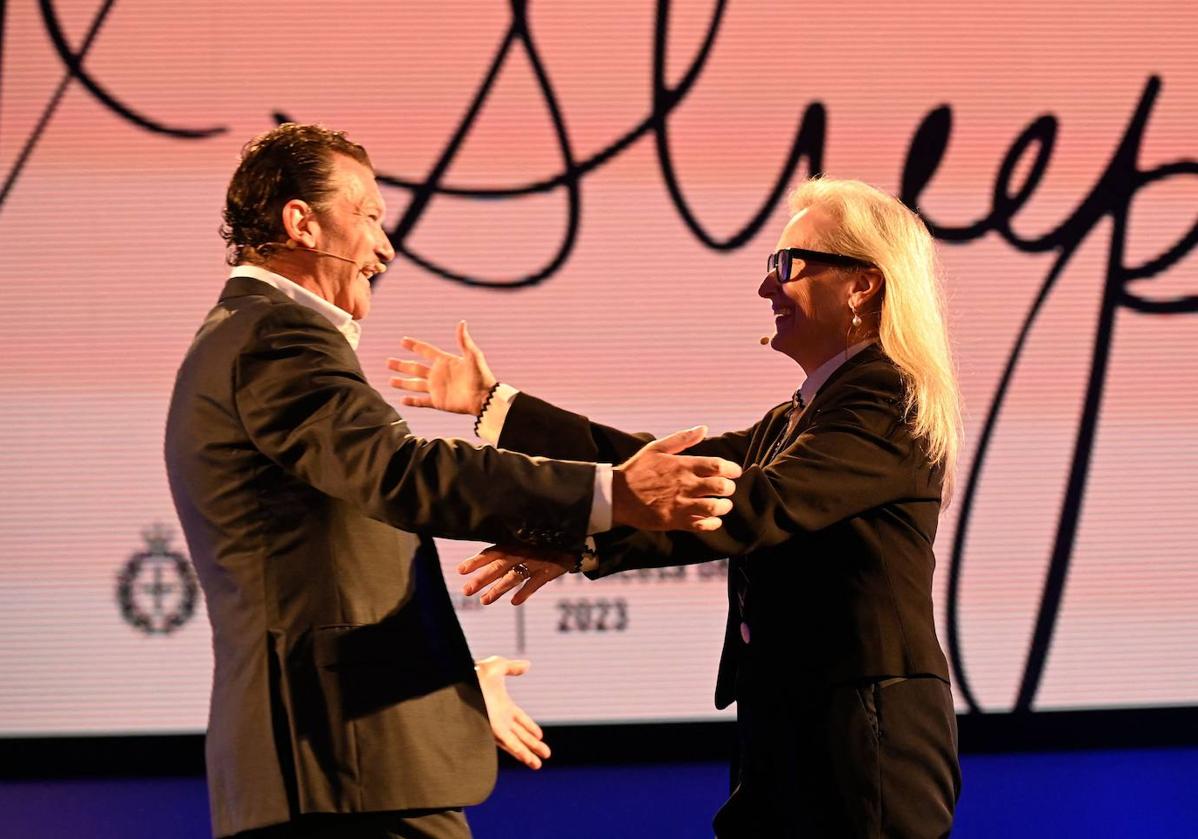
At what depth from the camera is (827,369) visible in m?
2.05

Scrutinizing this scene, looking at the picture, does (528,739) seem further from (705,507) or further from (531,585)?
(705,507)

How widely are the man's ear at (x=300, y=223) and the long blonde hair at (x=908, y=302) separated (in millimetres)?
799

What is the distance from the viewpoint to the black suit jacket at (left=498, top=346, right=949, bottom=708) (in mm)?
1824

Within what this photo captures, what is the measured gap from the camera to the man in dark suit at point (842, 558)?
1812 mm

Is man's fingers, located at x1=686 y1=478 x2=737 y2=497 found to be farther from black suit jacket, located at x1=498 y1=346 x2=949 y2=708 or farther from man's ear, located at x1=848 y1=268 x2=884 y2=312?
man's ear, located at x1=848 y1=268 x2=884 y2=312

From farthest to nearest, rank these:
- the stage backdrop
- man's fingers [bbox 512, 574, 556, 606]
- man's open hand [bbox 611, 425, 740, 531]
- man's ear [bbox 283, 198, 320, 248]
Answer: the stage backdrop → man's fingers [bbox 512, 574, 556, 606] → man's ear [bbox 283, 198, 320, 248] → man's open hand [bbox 611, 425, 740, 531]

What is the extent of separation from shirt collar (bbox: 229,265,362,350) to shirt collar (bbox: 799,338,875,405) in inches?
28.3

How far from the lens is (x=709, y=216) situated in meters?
3.25

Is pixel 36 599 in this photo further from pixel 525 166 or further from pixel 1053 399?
pixel 1053 399

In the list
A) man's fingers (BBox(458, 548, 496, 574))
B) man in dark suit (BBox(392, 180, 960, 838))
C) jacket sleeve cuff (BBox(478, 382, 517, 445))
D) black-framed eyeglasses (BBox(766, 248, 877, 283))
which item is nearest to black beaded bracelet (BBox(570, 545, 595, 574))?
man in dark suit (BBox(392, 180, 960, 838))

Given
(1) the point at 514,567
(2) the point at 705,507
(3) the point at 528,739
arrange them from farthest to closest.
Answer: (1) the point at 514,567 → (3) the point at 528,739 → (2) the point at 705,507

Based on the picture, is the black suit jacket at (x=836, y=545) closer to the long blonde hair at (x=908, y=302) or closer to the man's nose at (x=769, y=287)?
the long blonde hair at (x=908, y=302)

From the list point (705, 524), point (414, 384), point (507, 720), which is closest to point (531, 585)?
point (507, 720)

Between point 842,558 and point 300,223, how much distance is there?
2.93 feet
